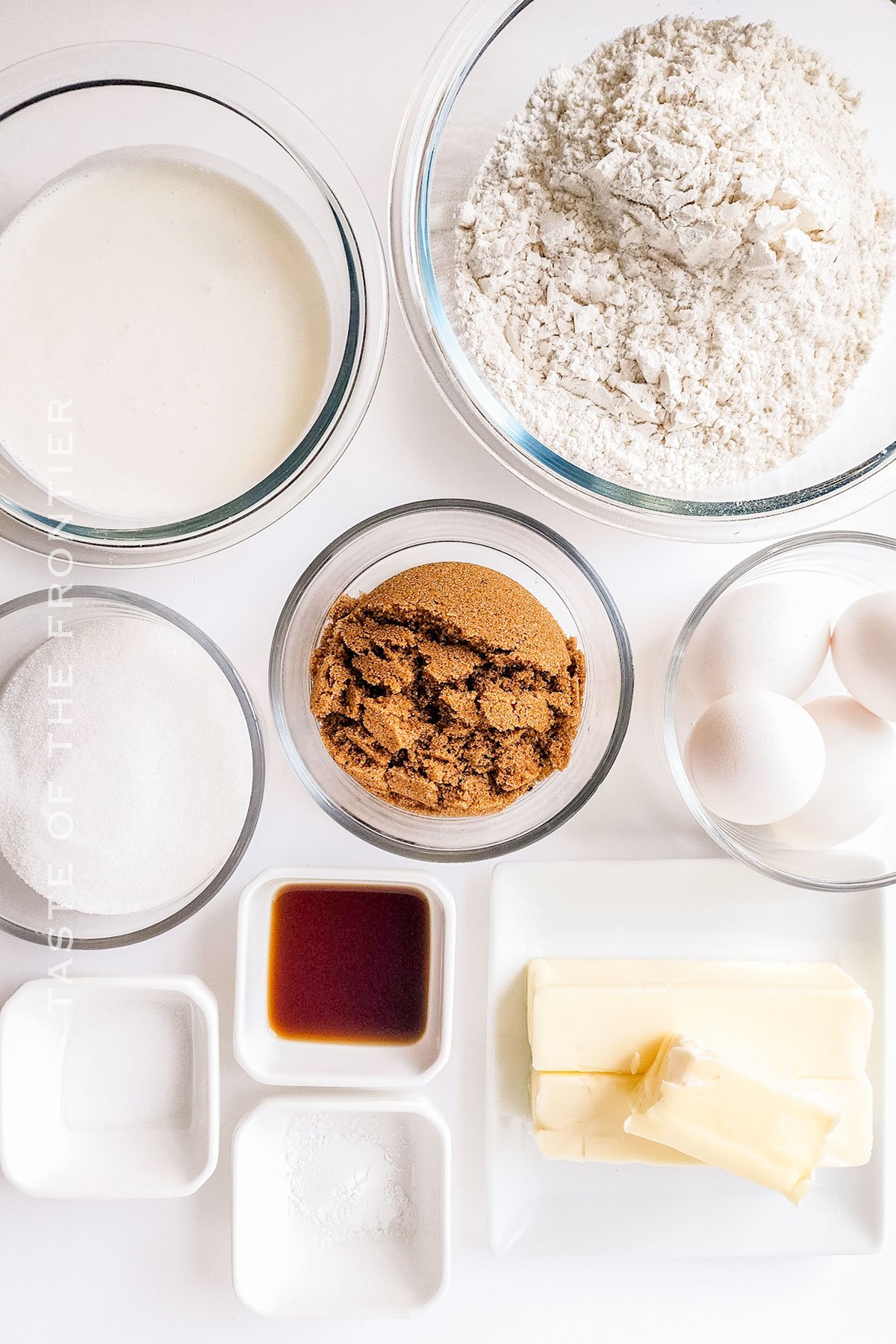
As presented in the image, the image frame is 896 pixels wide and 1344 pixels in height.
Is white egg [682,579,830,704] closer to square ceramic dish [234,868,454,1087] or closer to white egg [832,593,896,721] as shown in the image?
white egg [832,593,896,721]

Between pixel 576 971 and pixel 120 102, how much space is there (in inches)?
46.4

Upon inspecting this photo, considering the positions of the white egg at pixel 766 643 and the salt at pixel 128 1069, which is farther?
the salt at pixel 128 1069

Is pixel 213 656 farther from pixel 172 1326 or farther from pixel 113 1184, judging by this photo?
pixel 172 1326

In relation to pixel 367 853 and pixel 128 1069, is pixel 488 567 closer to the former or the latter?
pixel 367 853

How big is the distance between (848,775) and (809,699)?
0.11 m

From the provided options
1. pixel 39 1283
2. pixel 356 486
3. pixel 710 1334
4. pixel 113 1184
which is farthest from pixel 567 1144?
pixel 356 486

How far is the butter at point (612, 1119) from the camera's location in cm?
109

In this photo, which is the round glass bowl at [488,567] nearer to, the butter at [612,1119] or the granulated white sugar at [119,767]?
the granulated white sugar at [119,767]

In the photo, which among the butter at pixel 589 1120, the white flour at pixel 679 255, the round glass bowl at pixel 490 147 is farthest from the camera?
the butter at pixel 589 1120

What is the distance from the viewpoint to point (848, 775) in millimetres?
987

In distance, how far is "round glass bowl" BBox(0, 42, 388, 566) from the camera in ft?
3.33

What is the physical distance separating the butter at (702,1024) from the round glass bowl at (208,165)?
69 centimetres

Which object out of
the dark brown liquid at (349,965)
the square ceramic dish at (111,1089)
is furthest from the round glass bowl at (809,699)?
the square ceramic dish at (111,1089)

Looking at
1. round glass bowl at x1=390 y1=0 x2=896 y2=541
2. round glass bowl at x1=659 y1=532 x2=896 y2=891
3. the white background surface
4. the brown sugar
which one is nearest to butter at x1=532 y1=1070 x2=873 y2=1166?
the white background surface
